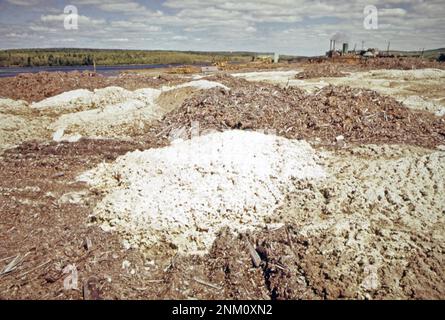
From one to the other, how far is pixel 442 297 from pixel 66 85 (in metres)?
21.7

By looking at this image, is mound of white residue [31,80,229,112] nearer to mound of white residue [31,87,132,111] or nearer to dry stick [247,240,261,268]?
mound of white residue [31,87,132,111]

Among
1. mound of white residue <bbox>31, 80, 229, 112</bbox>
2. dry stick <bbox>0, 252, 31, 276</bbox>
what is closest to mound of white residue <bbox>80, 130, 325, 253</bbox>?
dry stick <bbox>0, 252, 31, 276</bbox>

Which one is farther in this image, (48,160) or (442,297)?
(48,160)

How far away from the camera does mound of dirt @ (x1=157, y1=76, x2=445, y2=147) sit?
33.3 feet

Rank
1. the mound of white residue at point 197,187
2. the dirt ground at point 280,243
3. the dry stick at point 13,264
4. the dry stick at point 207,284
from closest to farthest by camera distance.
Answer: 1. the dirt ground at point 280,243
2. the dry stick at point 207,284
3. the dry stick at point 13,264
4. the mound of white residue at point 197,187

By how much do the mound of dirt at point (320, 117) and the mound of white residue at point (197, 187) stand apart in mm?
2488

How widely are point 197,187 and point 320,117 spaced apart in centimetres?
653

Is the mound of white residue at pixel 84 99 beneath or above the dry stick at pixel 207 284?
above

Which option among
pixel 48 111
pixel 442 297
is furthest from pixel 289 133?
pixel 48 111

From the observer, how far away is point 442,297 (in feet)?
13.7

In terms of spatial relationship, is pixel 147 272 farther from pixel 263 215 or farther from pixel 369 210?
pixel 369 210

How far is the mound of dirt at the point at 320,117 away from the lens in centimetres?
1015

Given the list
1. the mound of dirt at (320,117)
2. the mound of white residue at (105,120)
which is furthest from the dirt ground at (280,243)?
the mound of white residue at (105,120)

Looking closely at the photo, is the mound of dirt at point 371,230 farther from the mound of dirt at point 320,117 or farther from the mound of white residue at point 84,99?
the mound of white residue at point 84,99
